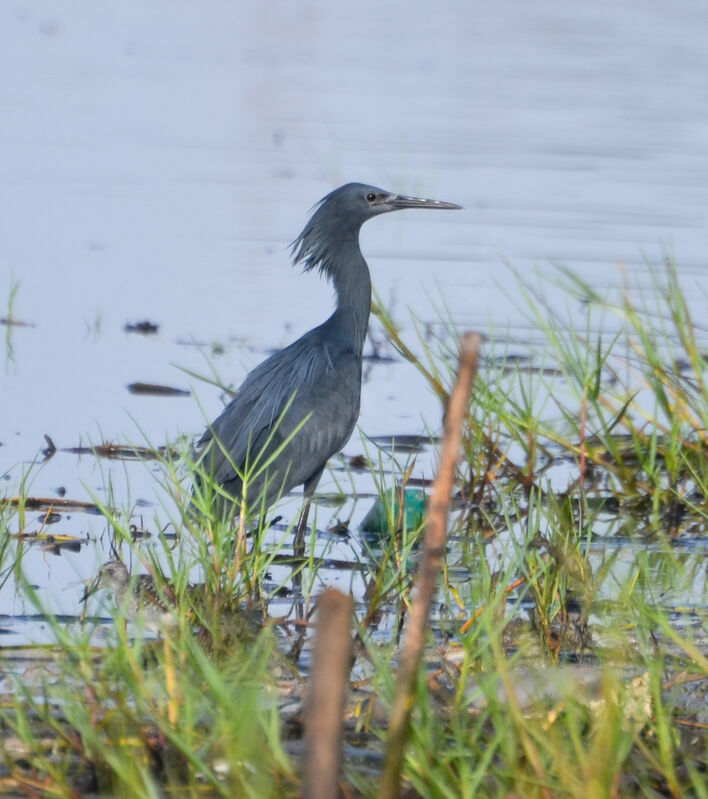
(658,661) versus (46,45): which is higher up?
(46,45)

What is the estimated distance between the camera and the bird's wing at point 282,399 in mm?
5375

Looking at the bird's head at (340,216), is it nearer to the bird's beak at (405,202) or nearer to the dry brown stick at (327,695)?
the bird's beak at (405,202)

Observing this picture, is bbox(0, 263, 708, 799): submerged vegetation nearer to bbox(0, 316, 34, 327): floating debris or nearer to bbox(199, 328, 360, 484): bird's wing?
bbox(199, 328, 360, 484): bird's wing

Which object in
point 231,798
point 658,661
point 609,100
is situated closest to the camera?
point 231,798

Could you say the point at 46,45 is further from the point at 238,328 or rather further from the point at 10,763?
the point at 10,763

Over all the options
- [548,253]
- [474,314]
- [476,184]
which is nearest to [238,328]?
[474,314]

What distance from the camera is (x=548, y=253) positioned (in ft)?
31.4

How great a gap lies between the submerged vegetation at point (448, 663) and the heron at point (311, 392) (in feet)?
0.77

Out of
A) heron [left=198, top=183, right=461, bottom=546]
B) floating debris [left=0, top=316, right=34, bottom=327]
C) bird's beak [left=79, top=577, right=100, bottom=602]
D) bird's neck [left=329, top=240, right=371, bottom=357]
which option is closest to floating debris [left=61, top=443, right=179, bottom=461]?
heron [left=198, top=183, right=461, bottom=546]

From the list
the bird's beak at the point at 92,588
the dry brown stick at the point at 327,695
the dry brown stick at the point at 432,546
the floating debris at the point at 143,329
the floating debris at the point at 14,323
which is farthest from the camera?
the floating debris at the point at 143,329

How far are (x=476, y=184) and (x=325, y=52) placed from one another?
7.58m

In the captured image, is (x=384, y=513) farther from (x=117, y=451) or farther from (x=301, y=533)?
(x=117, y=451)

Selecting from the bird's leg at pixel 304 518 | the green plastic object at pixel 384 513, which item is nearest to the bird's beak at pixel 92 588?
the bird's leg at pixel 304 518

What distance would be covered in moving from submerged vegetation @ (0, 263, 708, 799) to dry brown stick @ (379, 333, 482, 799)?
40cm
